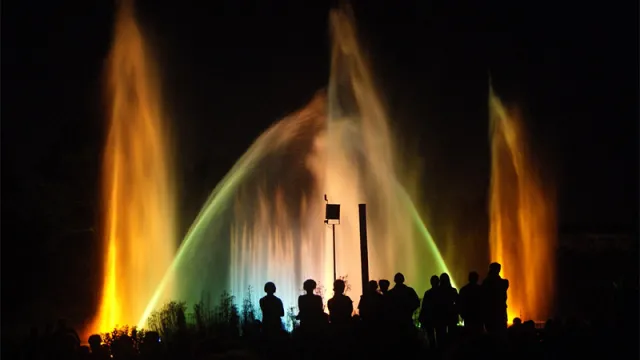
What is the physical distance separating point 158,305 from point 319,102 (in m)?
8.89

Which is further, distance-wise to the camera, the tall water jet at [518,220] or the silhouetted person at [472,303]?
the tall water jet at [518,220]

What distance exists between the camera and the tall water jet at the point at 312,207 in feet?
81.8

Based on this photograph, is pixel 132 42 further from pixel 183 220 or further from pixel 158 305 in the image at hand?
pixel 183 220

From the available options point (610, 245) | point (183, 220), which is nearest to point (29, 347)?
point (183, 220)

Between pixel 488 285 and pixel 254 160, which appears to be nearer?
pixel 488 285

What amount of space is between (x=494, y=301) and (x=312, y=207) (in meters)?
13.8

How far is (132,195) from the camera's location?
2525 centimetres

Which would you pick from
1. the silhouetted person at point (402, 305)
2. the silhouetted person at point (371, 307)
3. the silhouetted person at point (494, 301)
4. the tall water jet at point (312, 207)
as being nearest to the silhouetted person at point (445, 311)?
the silhouetted person at point (402, 305)

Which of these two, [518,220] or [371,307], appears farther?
[518,220]

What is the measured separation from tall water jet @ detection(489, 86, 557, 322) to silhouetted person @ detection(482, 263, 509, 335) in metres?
14.4

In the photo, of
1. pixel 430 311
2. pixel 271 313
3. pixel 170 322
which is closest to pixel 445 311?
pixel 430 311

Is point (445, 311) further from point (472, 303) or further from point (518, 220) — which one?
point (518, 220)

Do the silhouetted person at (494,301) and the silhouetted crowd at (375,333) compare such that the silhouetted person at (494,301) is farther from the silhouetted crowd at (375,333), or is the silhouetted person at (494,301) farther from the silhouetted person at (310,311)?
the silhouetted person at (310,311)

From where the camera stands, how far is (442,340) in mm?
12438
